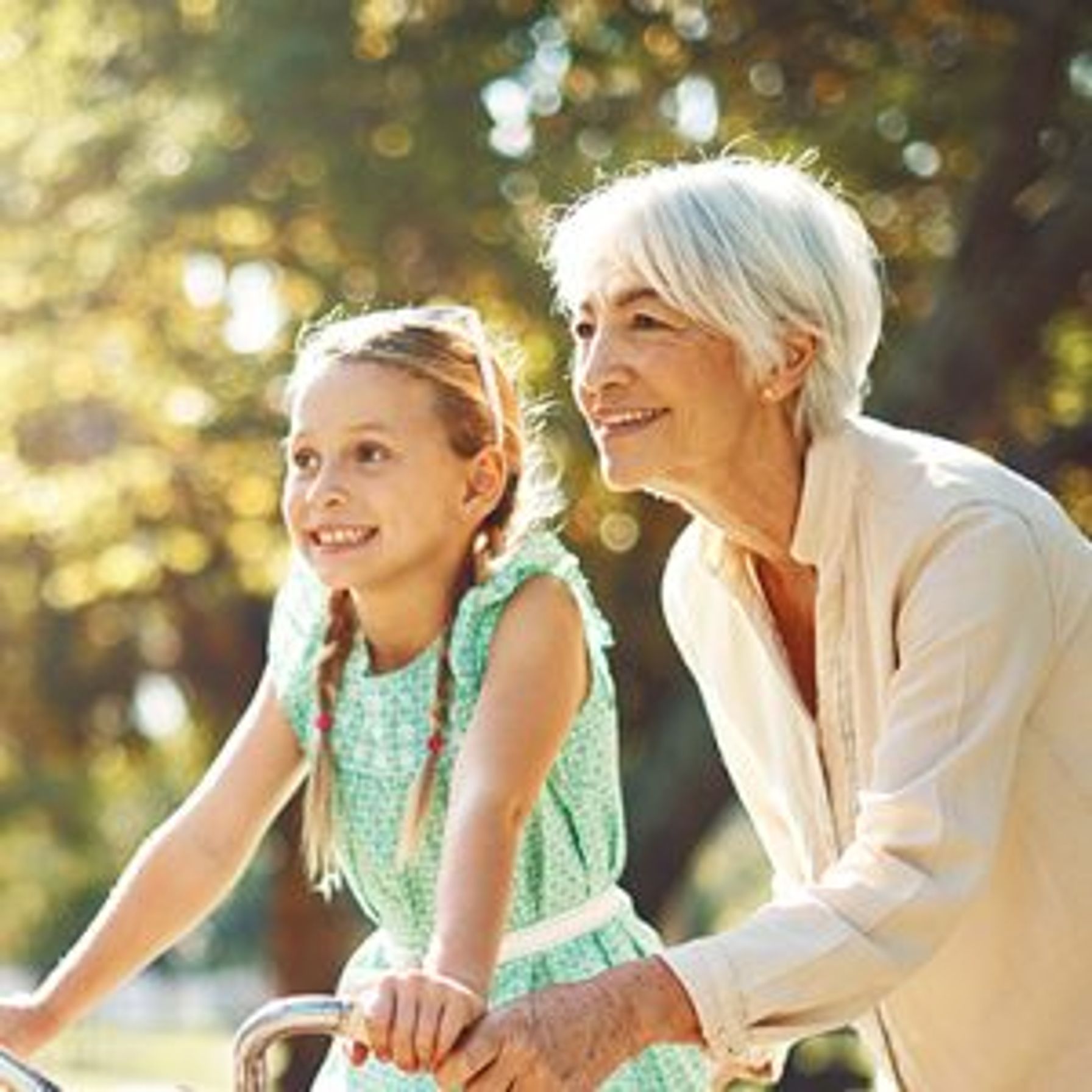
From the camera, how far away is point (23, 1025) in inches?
132

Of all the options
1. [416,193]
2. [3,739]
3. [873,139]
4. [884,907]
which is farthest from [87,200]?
[884,907]

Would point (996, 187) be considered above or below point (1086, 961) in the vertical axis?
above

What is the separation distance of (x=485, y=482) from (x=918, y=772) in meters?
Result: 0.82

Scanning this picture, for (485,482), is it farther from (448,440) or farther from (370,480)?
(370,480)

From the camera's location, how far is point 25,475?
15.1 meters

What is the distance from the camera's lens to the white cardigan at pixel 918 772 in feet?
9.21

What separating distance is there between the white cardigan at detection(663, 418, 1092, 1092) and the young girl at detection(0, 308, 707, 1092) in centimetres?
21

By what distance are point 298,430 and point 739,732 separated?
0.61 metres

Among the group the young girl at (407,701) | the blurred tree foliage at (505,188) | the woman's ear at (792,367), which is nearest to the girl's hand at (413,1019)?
the young girl at (407,701)

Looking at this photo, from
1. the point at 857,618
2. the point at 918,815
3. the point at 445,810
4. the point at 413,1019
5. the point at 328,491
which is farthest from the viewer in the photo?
the point at 445,810

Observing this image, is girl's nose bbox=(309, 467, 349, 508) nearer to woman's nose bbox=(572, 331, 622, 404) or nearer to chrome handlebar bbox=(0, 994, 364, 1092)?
woman's nose bbox=(572, 331, 622, 404)

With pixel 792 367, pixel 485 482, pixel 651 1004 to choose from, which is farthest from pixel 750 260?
pixel 651 1004

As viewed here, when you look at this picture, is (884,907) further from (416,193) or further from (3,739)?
(3,739)

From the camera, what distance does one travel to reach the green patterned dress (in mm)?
3451
